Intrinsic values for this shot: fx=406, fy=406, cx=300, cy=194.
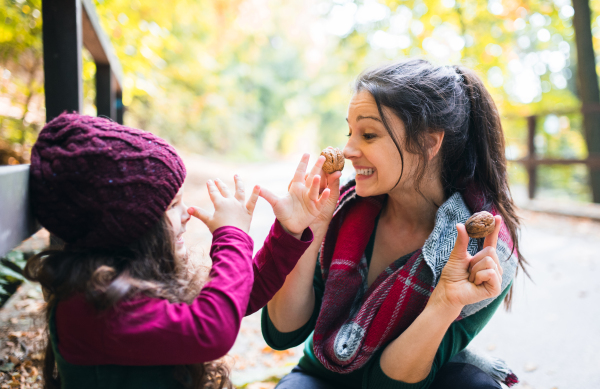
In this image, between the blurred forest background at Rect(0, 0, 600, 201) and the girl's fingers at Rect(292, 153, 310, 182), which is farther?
the blurred forest background at Rect(0, 0, 600, 201)

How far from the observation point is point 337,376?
5.61ft

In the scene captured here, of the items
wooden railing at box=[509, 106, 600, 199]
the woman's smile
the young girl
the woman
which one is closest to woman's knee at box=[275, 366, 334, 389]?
the woman

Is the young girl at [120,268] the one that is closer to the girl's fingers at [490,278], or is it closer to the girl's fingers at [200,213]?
the girl's fingers at [200,213]

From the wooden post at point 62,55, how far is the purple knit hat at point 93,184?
67 centimetres

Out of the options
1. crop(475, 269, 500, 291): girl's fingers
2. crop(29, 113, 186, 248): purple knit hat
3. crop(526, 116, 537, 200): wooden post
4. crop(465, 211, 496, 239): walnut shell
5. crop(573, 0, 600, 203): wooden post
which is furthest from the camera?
crop(526, 116, 537, 200): wooden post

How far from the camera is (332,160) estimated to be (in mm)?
1726

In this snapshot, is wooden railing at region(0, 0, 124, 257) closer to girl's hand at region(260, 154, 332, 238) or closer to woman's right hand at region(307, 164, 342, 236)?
girl's hand at region(260, 154, 332, 238)

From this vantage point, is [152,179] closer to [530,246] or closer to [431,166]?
[431,166]

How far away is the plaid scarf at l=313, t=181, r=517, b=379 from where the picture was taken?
1.53 metres

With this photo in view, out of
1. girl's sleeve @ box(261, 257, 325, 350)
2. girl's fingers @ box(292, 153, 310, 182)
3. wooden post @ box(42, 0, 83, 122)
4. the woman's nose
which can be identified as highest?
wooden post @ box(42, 0, 83, 122)

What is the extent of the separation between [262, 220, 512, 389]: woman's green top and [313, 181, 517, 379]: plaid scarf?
6 cm

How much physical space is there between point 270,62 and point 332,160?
24.1m

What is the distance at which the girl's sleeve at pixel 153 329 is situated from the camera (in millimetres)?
1058

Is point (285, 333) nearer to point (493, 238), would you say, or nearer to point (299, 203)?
point (299, 203)
